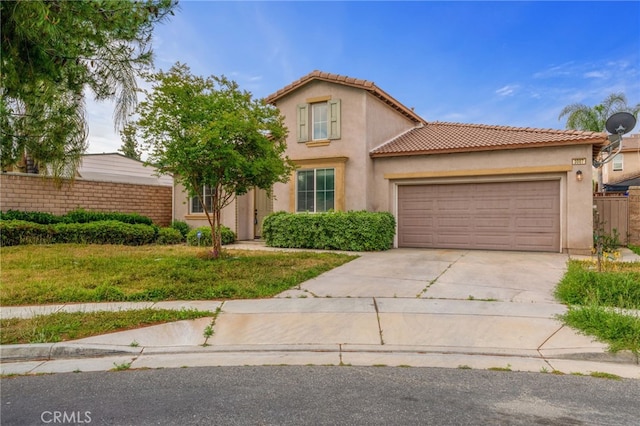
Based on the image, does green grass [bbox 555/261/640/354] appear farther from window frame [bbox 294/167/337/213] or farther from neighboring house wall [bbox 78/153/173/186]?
neighboring house wall [bbox 78/153/173/186]

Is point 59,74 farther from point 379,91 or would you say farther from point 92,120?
point 379,91

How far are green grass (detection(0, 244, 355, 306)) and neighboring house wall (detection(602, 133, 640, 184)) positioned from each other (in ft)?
103

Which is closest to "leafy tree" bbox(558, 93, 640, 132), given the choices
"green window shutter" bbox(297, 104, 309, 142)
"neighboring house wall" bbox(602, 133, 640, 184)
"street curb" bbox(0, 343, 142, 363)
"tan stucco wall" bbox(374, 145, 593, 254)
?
"neighboring house wall" bbox(602, 133, 640, 184)

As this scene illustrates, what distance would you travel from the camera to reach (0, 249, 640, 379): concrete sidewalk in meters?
4.37

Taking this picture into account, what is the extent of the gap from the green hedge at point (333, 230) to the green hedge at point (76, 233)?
485 cm

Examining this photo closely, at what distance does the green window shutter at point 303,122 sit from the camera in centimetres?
1478

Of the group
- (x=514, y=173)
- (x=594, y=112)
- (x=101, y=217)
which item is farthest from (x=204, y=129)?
(x=594, y=112)

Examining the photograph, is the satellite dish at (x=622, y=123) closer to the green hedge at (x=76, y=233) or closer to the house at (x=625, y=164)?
the green hedge at (x=76, y=233)

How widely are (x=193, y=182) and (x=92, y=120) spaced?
165 inches

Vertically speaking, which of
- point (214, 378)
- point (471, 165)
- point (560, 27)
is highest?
point (560, 27)

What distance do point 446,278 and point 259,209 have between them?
1023 centimetres

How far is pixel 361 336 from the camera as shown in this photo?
5047 millimetres

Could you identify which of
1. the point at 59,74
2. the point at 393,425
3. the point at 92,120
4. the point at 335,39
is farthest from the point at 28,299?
the point at 335,39

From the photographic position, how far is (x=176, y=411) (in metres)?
3.19
